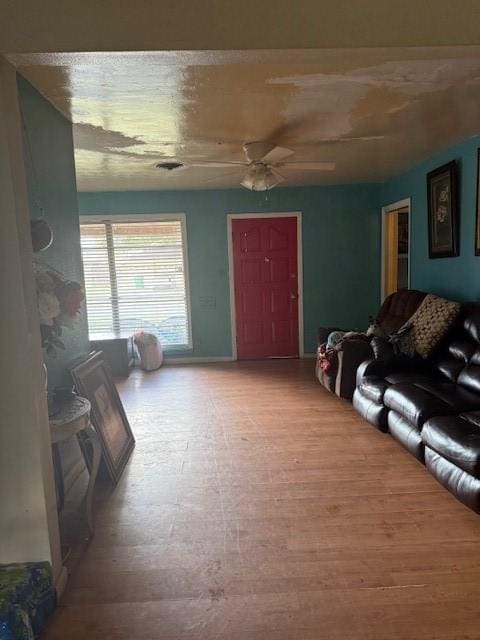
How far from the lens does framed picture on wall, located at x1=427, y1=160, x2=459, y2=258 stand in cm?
367

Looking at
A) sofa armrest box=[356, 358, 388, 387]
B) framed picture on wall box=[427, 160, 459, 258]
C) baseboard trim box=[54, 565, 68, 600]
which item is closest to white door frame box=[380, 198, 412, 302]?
framed picture on wall box=[427, 160, 459, 258]

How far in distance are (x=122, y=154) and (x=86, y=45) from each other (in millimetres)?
2244

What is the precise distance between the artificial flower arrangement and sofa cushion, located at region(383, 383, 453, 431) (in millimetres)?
2155

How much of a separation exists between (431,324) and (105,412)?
267 cm

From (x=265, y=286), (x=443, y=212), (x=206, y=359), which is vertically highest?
(x=443, y=212)

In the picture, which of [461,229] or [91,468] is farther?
[461,229]

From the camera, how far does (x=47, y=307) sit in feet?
6.00

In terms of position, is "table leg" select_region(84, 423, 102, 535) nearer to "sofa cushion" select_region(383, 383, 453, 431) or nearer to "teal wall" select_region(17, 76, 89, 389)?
"teal wall" select_region(17, 76, 89, 389)

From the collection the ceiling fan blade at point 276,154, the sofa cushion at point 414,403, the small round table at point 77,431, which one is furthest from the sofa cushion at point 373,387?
the small round table at point 77,431

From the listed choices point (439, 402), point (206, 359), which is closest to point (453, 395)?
point (439, 402)

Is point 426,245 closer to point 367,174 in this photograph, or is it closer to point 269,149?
point 367,174

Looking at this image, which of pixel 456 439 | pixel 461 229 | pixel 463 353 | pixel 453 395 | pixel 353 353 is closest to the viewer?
pixel 456 439

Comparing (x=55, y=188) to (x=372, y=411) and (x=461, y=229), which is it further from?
(x=461, y=229)

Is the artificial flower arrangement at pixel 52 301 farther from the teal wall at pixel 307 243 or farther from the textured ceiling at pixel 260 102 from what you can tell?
the teal wall at pixel 307 243
